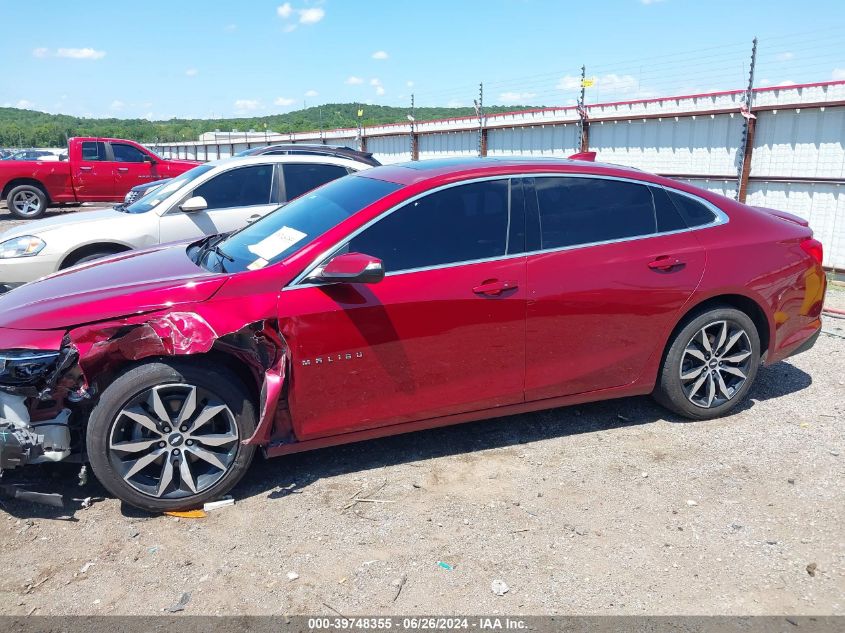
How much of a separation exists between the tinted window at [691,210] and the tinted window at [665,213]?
0.04m

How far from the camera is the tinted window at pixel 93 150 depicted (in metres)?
17.0

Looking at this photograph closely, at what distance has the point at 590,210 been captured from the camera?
4.31 metres

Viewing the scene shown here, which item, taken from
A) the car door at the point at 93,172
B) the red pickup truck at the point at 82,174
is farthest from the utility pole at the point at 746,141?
the car door at the point at 93,172

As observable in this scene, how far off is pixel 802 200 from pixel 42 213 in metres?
17.1

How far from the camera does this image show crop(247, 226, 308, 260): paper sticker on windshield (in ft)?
12.7


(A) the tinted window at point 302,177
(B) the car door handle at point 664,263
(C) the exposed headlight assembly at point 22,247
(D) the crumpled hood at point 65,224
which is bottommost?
(C) the exposed headlight assembly at point 22,247

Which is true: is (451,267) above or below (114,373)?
above

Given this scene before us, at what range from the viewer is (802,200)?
970 cm

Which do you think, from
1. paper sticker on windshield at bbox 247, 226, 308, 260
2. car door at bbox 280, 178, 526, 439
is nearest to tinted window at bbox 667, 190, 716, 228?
car door at bbox 280, 178, 526, 439

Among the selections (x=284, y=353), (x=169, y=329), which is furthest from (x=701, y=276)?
(x=169, y=329)

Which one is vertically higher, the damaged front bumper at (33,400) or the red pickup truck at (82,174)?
the red pickup truck at (82,174)

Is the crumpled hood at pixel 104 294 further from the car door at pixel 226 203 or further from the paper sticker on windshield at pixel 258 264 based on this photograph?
the car door at pixel 226 203

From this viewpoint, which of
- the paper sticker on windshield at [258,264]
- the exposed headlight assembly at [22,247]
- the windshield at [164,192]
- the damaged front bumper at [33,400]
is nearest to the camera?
the damaged front bumper at [33,400]

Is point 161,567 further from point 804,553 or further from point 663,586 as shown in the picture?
point 804,553
